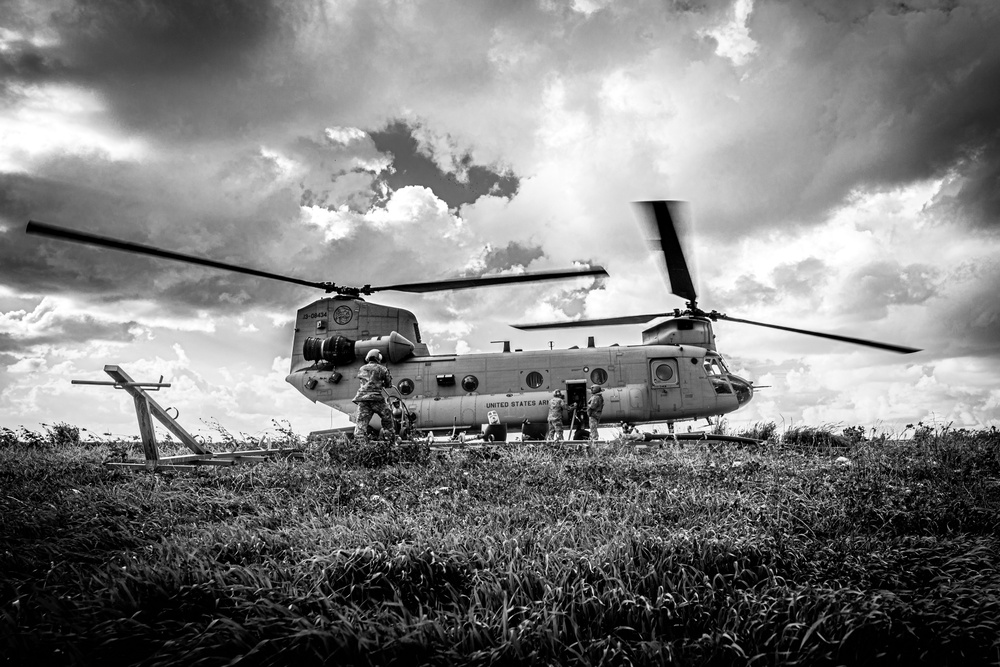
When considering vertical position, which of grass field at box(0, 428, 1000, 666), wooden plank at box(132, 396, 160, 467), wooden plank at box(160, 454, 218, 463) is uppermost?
wooden plank at box(132, 396, 160, 467)

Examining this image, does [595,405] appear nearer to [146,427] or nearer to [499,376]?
[499,376]

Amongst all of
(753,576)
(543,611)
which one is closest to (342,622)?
(543,611)

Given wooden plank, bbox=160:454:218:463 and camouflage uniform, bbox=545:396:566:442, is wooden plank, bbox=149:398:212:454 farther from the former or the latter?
camouflage uniform, bbox=545:396:566:442

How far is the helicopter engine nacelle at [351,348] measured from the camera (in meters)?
16.7

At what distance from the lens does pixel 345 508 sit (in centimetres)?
545

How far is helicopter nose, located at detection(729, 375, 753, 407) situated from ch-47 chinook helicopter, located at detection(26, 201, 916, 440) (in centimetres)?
3

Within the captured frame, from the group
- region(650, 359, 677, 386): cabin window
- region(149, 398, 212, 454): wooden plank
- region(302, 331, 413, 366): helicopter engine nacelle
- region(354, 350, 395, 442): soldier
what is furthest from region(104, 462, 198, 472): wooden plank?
region(650, 359, 677, 386): cabin window

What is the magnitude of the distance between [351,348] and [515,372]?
4.80 metres

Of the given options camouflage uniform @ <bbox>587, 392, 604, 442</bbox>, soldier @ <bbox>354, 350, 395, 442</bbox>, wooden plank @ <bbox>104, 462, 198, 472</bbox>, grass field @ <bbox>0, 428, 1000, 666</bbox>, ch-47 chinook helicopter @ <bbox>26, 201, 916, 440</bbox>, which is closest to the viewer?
grass field @ <bbox>0, 428, 1000, 666</bbox>

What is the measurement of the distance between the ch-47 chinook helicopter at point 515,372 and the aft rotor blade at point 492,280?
3.08ft

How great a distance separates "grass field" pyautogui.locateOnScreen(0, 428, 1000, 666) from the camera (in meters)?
2.86

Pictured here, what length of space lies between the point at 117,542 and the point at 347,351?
12.2m

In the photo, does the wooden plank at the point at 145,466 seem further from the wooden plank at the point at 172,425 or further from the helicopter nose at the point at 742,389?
the helicopter nose at the point at 742,389

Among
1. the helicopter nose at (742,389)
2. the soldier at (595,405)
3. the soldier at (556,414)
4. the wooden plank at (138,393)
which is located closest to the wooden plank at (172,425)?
the wooden plank at (138,393)
